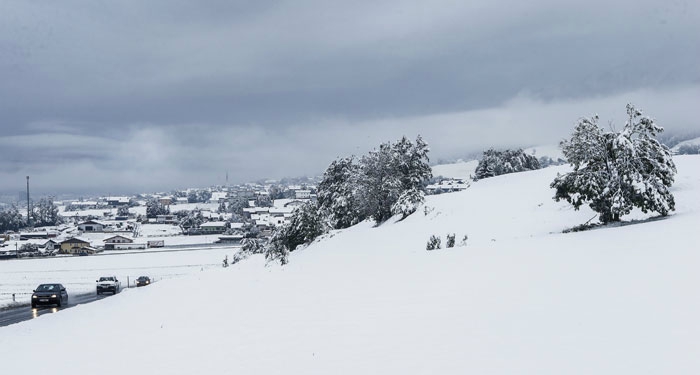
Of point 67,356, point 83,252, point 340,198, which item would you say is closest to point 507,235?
point 67,356

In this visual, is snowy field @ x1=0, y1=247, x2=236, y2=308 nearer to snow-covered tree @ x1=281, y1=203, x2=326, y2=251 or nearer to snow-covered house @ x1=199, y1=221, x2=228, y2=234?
snow-covered tree @ x1=281, y1=203, x2=326, y2=251

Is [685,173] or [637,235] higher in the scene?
[685,173]

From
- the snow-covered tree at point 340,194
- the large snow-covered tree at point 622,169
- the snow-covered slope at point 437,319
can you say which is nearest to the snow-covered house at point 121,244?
the snow-covered tree at point 340,194

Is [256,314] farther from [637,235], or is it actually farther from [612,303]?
[637,235]

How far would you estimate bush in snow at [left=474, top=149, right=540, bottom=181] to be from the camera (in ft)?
324

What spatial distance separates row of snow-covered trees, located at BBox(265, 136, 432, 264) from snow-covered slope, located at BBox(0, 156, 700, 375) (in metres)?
24.3

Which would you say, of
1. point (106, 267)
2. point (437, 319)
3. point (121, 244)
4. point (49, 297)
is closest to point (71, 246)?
point (121, 244)

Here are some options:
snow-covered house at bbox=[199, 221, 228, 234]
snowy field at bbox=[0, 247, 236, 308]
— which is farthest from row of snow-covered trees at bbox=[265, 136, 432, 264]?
snow-covered house at bbox=[199, 221, 228, 234]

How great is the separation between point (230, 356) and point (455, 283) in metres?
7.28

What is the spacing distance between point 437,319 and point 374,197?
43257 millimetres

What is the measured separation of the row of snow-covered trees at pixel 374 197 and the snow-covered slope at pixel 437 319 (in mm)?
24259

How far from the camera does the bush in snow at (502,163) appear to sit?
98.7 metres

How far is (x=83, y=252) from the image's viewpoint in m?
141

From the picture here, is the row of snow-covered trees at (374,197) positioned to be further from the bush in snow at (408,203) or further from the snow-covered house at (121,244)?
the snow-covered house at (121,244)
